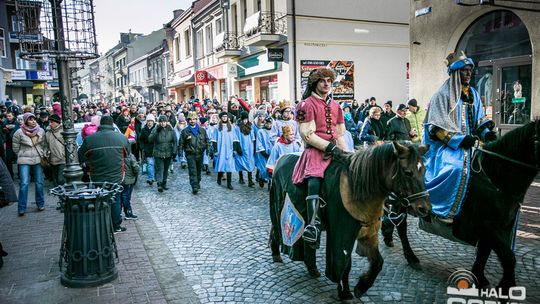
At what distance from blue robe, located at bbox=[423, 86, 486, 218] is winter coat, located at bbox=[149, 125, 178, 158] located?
7433 millimetres

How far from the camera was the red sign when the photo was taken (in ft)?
96.5

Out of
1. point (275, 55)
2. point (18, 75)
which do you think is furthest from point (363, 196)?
point (18, 75)

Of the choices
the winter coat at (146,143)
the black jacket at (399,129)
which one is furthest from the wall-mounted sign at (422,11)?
the winter coat at (146,143)

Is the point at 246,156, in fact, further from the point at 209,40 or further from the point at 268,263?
the point at 209,40

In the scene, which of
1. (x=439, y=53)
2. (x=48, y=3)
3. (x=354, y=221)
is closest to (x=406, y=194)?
(x=354, y=221)

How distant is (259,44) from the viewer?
21797 mm

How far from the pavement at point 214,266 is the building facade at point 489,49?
13.9 feet

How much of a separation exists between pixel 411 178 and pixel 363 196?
0.56 m

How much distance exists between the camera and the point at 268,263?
18.6ft

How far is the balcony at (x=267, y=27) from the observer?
2036 cm

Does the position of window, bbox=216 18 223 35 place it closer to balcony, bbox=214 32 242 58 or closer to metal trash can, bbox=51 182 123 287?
balcony, bbox=214 32 242 58

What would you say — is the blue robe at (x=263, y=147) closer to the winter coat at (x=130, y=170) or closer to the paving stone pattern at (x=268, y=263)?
the paving stone pattern at (x=268, y=263)

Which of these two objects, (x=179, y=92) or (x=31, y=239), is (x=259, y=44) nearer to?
(x=31, y=239)

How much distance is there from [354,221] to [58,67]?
462cm
